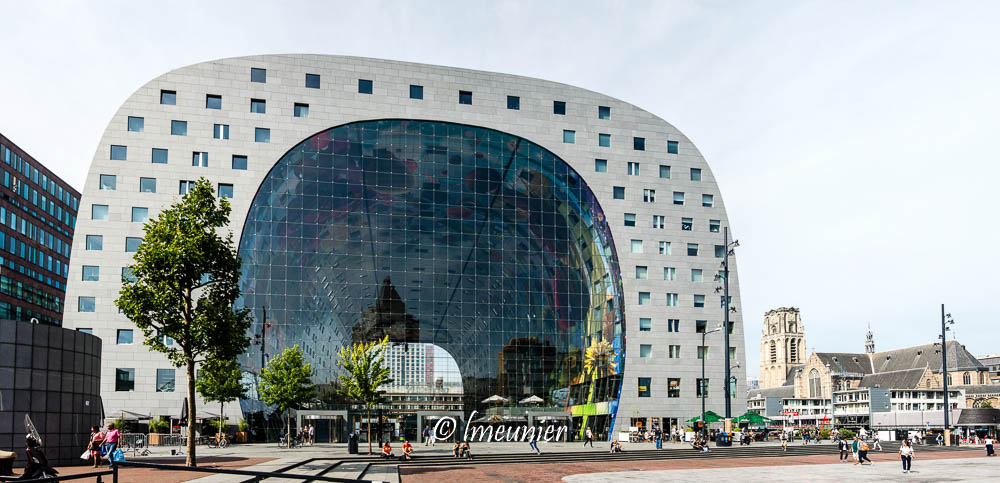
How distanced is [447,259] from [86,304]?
28664mm

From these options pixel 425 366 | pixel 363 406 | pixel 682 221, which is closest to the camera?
pixel 363 406

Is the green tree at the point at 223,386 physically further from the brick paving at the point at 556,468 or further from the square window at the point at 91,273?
the brick paving at the point at 556,468

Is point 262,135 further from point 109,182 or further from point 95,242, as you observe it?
point 95,242

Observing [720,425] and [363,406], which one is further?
[720,425]

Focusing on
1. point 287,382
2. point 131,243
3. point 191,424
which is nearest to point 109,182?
point 131,243

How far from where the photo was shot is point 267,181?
6353cm

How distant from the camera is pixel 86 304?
5888 centimetres

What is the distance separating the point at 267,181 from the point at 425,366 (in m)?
21.0

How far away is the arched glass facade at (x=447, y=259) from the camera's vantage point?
63.6 m

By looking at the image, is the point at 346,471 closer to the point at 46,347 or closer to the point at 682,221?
the point at 46,347

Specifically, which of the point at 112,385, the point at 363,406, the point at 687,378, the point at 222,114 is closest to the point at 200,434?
the point at 112,385

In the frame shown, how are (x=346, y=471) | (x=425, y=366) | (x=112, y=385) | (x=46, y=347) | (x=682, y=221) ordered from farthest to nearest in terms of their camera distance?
(x=682, y=221)
(x=425, y=366)
(x=112, y=385)
(x=346, y=471)
(x=46, y=347)

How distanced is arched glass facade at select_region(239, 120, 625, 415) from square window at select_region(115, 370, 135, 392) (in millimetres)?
8570

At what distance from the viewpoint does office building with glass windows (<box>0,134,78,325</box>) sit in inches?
3531
